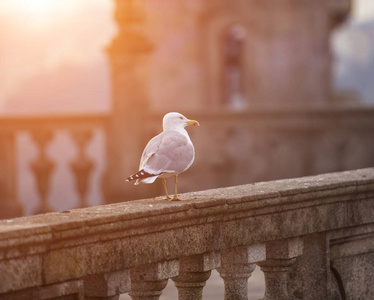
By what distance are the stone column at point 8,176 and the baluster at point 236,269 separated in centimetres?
844

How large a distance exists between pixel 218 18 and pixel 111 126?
6.98 m

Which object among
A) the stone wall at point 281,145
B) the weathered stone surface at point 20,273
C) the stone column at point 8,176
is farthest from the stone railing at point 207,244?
the stone wall at point 281,145

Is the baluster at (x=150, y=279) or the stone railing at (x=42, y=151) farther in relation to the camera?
the stone railing at (x=42, y=151)

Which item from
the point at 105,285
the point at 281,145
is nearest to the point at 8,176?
the point at 281,145

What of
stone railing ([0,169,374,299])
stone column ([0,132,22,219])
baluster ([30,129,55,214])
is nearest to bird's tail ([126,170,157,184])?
stone railing ([0,169,374,299])

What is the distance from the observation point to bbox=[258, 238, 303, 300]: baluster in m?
5.37

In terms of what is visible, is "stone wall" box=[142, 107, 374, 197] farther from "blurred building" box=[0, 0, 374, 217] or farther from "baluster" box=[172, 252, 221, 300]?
"baluster" box=[172, 252, 221, 300]

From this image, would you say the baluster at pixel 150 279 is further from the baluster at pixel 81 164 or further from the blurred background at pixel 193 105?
the baluster at pixel 81 164

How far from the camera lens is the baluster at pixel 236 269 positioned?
5.18 metres

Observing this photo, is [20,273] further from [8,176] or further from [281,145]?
[281,145]

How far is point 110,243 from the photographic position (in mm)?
4320

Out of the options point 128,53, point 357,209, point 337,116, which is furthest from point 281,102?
point 357,209

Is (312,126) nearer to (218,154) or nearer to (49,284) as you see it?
(218,154)

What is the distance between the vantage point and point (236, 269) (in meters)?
5.20
